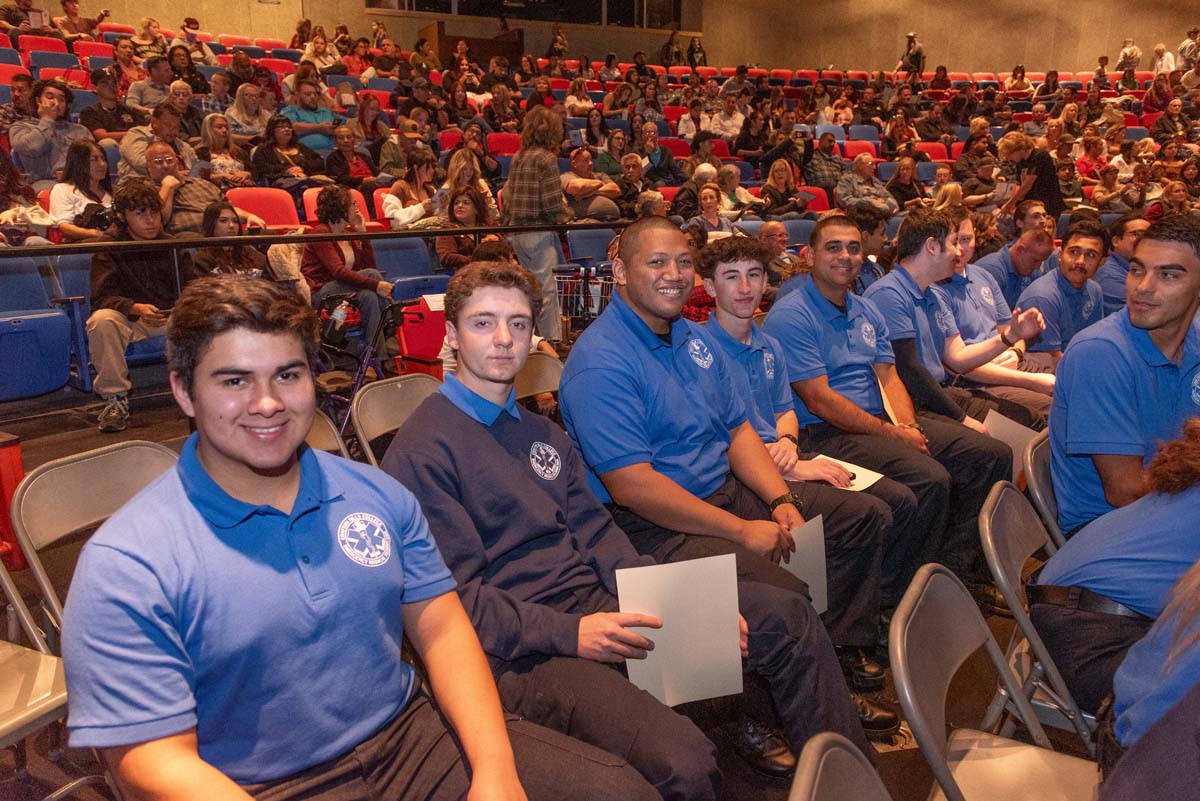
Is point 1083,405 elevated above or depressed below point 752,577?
above

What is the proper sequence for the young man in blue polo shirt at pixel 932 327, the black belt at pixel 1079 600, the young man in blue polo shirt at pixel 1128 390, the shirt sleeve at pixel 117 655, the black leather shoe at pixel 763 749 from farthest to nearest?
A: the young man in blue polo shirt at pixel 932 327, the young man in blue polo shirt at pixel 1128 390, the black leather shoe at pixel 763 749, the black belt at pixel 1079 600, the shirt sleeve at pixel 117 655

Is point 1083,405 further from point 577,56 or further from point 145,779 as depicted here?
point 577,56

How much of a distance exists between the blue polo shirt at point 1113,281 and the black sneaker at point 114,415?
17.0ft

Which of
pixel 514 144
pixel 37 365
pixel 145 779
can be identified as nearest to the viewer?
pixel 145 779

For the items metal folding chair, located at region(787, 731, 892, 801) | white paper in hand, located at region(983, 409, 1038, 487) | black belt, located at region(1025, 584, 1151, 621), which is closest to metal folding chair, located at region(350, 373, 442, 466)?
black belt, located at region(1025, 584, 1151, 621)

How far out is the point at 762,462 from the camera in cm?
252

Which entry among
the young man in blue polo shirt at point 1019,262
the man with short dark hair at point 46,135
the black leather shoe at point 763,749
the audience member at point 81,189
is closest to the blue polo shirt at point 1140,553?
the black leather shoe at point 763,749

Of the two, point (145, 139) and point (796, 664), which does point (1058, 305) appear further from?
point (145, 139)

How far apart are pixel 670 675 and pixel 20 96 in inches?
266

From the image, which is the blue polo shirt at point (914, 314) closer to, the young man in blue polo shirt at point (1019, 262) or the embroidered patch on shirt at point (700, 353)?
the young man in blue polo shirt at point (1019, 262)

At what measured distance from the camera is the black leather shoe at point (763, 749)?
199 centimetres

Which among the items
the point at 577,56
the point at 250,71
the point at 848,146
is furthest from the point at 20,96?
the point at 577,56

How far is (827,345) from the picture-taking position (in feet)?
10.6

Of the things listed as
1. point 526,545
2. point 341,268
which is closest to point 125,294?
point 341,268
